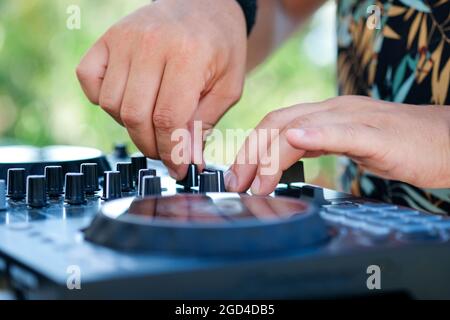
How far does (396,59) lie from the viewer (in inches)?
49.7

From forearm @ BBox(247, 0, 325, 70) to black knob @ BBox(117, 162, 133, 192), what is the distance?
82 centimetres

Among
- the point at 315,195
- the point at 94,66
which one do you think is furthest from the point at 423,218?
the point at 94,66

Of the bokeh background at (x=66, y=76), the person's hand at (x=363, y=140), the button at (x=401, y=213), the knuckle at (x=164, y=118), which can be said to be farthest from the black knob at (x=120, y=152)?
the bokeh background at (x=66, y=76)

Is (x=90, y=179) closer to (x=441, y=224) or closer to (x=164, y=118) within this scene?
(x=164, y=118)

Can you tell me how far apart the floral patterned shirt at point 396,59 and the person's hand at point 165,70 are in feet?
1.03

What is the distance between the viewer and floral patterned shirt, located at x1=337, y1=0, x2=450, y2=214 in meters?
1.17

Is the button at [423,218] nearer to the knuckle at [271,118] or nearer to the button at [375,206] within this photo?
A: the button at [375,206]

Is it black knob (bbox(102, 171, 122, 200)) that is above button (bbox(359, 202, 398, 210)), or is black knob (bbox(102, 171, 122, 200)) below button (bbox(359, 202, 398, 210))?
above

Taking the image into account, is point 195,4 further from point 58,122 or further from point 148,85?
point 58,122

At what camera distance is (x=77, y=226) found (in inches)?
23.5

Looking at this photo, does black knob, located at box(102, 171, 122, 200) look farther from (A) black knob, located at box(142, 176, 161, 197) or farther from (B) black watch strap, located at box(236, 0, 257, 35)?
(B) black watch strap, located at box(236, 0, 257, 35)

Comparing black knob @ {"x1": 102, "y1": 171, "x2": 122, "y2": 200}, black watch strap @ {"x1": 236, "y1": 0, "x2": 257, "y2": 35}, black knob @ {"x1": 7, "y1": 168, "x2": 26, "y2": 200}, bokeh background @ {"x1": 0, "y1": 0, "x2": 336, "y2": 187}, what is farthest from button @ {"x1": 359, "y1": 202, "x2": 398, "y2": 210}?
bokeh background @ {"x1": 0, "y1": 0, "x2": 336, "y2": 187}

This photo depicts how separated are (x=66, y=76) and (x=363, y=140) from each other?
408cm

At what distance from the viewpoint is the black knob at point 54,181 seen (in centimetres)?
77
